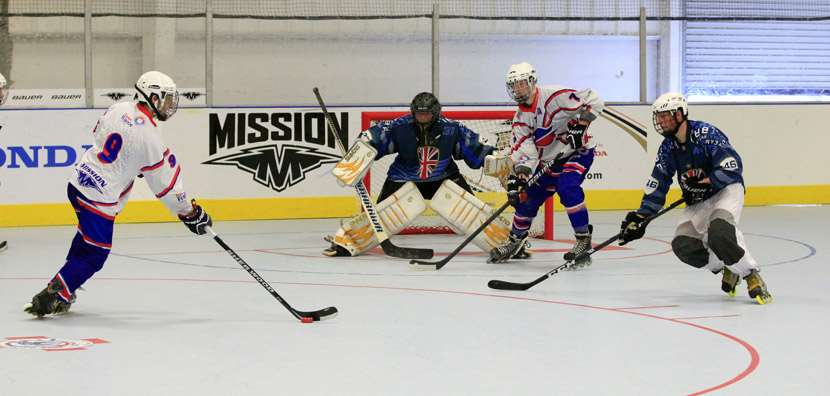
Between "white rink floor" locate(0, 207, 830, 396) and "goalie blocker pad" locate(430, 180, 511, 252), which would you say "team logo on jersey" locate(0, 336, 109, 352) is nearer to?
"white rink floor" locate(0, 207, 830, 396)

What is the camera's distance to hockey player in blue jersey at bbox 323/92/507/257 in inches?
302

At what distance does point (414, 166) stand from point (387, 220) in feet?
1.34

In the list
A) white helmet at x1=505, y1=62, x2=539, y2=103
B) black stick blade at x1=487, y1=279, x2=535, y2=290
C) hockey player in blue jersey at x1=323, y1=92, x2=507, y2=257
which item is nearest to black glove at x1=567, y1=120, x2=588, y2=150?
white helmet at x1=505, y1=62, x2=539, y2=103

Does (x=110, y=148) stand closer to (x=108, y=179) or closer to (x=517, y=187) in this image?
(x=108, y=179)

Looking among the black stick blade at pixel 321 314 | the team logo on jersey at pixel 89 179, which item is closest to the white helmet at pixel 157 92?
the team logo on jersey at pixel 89 179

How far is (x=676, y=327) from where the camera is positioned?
495 centimetres

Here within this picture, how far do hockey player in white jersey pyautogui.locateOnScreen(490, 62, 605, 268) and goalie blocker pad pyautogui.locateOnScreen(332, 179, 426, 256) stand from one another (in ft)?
2.05

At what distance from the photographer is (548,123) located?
291 inches

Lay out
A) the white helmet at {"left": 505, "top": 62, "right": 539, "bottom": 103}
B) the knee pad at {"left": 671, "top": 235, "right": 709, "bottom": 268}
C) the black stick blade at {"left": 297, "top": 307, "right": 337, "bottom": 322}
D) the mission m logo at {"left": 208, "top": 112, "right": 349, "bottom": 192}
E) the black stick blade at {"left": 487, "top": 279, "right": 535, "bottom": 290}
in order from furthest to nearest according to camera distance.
A: the mission m logo at {"left": 208, "top": 112, "right": 349, "bottom": 192} → the white helmet at {"left": 505, "top": 62, "right": 539, "bottom": 103} → the black stick blade at {"left": 487, "top": 279, "right": 535, "bottom": 290} → the knee pad at {"left": 671, "top": 235, "right": 709, "bottom": 268} → the black stick blade at {"left": 297, "top": 307, "right": 337, "bottom": 322}

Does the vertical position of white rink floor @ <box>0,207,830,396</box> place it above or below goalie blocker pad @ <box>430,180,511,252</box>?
below

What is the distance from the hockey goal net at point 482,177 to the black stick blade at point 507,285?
2743 millimetres

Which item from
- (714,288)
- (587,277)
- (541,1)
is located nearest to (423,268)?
(587,277)

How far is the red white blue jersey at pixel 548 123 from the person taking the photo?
24.1 ft

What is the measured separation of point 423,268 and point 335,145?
3512mm
